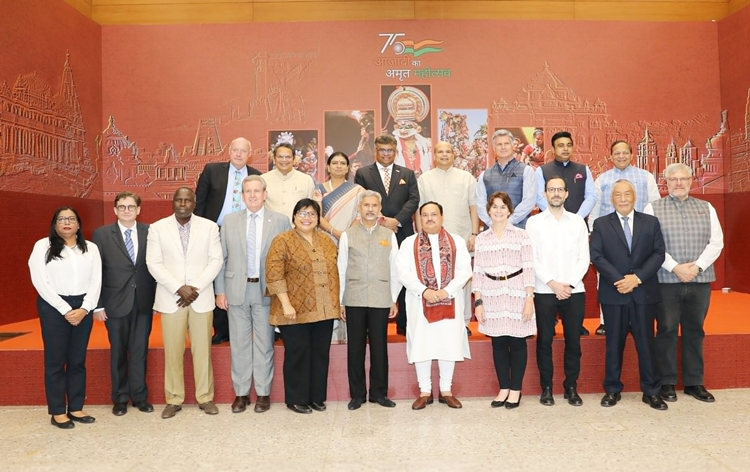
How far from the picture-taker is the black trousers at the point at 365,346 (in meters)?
3.98

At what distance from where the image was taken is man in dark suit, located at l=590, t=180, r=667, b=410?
3928mm

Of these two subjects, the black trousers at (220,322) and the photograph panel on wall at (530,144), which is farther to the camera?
the photograph panel on wall at (530,144)

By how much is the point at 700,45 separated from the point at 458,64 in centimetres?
310

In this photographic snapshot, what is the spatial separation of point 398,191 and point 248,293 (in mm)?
1366

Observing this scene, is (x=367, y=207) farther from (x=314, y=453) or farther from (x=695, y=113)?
(x=695, y=113)

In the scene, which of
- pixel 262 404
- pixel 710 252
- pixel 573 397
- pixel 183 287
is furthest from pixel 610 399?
pixel 183 287

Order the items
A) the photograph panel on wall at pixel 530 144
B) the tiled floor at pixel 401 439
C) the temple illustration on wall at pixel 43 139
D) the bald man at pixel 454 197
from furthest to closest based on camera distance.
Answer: the photograph panel on wall at pixel 530 144, the temple illustration on wall at pixel 43 139, the bald man at pixel 454 197, the tiled floor at pixel 401 439

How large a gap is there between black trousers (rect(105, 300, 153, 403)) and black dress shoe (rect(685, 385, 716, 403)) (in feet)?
12.4

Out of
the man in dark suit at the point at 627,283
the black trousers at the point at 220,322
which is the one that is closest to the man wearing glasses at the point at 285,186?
the black trousers at the point at 220,322

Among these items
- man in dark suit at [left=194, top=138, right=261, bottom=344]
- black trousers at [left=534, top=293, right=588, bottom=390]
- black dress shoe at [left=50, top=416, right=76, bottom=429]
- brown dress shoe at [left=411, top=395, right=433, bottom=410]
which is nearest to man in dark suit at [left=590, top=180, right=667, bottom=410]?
black trousers at [left=534, top=293, right=588, bottom=390]

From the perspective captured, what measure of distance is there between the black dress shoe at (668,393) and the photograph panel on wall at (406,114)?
396 cm

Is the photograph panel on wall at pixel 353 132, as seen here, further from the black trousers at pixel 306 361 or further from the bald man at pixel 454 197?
the black trousers at pixel 306 361

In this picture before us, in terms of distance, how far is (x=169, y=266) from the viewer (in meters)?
3.94

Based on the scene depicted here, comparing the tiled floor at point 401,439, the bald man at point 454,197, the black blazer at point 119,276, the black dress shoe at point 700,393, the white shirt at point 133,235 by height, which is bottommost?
the tiled floor at point 401,439
